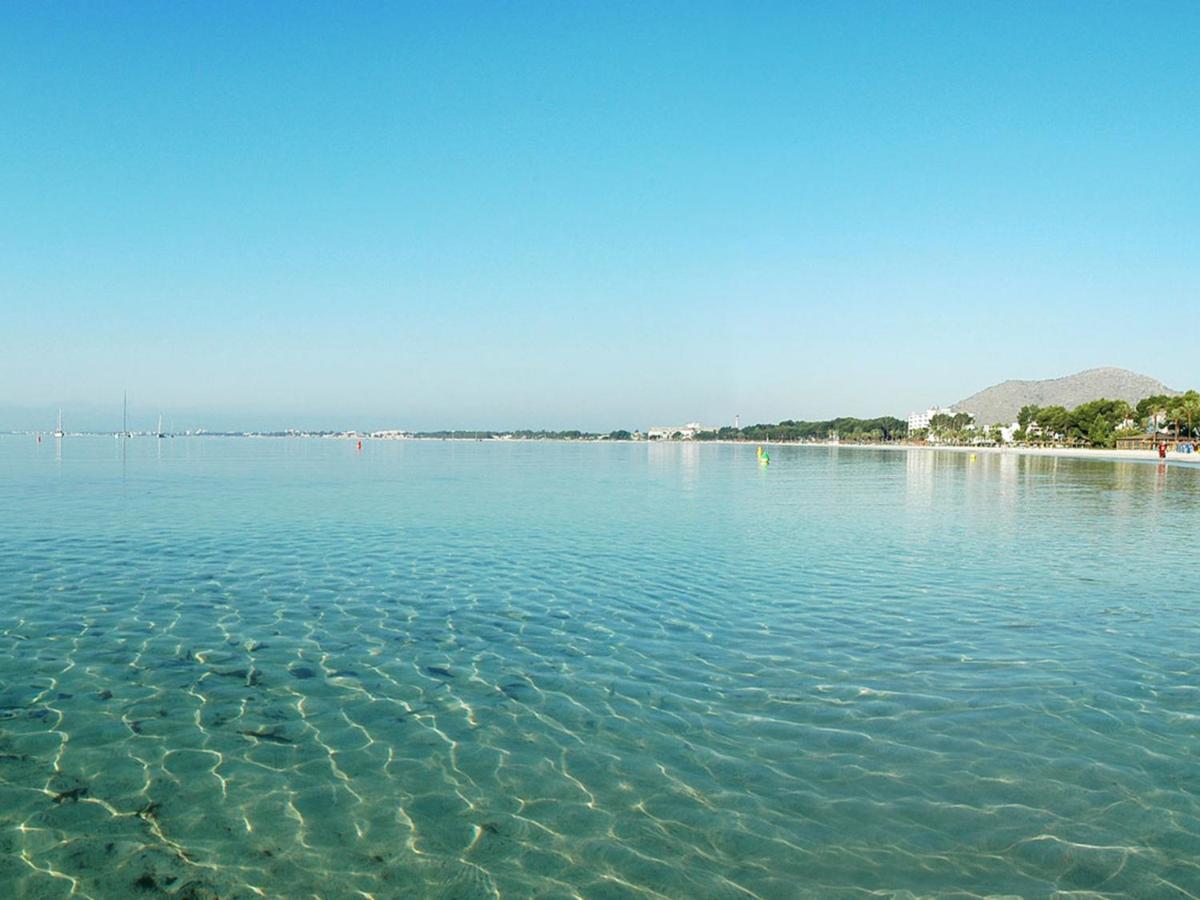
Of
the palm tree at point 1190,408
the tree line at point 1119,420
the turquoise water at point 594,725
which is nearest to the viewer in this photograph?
the turquoise water at point 594,725

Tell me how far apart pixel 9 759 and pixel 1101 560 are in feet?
68.9

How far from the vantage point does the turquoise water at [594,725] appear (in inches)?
229

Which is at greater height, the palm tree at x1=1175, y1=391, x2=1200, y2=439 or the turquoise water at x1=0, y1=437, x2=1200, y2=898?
the palm tree at x1=1175, y1=391, x2=1200, y2=439

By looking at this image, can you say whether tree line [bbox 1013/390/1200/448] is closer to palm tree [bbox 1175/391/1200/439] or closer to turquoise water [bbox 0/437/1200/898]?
palm tree [bbox 1175/391/1200/439]

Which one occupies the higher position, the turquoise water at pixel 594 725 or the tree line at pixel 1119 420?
the tree line at pixel 1119 420

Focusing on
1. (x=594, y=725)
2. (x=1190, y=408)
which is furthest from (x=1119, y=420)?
(x=594, y=725)

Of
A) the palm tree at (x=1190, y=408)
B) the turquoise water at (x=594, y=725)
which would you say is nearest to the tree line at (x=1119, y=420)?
the palm tree at (x=1190, y=408)

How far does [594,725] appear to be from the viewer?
8406mm

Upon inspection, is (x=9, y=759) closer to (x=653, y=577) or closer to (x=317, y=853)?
(x=317, y=853)

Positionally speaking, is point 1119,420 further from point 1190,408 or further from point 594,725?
point 594,725

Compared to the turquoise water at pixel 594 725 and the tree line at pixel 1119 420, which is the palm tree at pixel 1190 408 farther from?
the turquoise water at pixel 594 725

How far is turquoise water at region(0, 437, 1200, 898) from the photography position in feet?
19.0

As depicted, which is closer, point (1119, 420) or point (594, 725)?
point (594, 725)

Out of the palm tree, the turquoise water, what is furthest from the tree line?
the turquoise water
